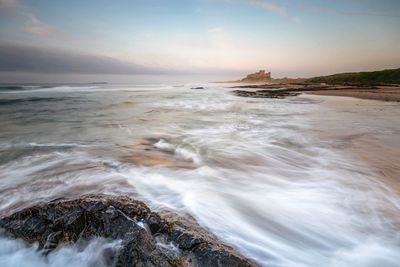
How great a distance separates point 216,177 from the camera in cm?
516

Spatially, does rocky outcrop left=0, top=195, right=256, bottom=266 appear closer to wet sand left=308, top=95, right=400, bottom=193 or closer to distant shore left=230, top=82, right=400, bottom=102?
wet sand left=308, top=95, right=400, bottom=193

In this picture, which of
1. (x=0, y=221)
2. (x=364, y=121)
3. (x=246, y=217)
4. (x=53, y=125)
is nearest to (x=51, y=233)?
(x=0, y=221)

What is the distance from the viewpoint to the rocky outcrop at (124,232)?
222 centimetres

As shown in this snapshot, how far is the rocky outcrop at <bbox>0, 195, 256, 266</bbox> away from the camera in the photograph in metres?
2.22

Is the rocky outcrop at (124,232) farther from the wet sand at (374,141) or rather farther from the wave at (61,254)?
the wet sand at (374,141)

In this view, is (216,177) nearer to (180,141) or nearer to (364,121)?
(180,141)

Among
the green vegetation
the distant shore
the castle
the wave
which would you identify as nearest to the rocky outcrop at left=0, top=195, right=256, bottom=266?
the wave

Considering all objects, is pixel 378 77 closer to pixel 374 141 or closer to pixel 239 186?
pixel 374 141

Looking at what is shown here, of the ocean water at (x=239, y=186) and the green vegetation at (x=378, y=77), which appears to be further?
the green vegetation at (x=378, y=77)

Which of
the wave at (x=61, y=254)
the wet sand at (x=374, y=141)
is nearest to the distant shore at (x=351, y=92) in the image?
Result: the wet sand at (x=374, y=141)

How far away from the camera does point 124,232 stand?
242 cm

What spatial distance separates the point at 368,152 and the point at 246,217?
4645 mm

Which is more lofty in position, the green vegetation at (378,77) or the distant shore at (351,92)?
the green vegetation at (378,77)

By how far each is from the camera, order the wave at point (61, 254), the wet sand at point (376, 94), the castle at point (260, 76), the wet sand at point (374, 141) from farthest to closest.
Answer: the castle at point (260, 76)
the wet sand at point (376, 94)
the wet sand at point (374, 141)
the wave at point (61, 254)
